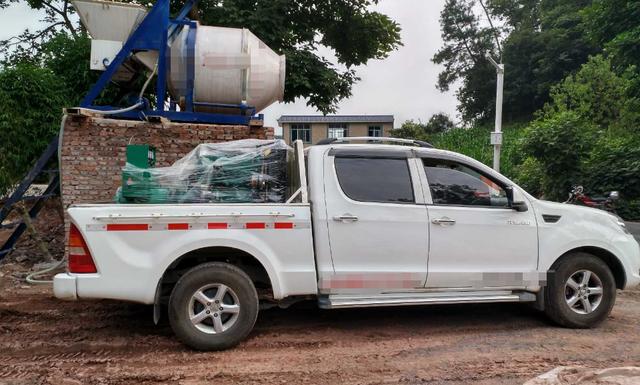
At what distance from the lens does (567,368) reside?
3.83m

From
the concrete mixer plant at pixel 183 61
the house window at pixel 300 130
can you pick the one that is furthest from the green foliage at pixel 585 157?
the house window at pixel 300 130

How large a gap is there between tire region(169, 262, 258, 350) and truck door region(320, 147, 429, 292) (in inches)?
29.3

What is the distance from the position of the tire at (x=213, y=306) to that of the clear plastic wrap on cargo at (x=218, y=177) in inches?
28.4

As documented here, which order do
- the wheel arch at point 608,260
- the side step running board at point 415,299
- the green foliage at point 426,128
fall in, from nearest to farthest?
the side step running board at point 415,299 < the wheel arch at point 608,260 < the green foliage at point 426,128

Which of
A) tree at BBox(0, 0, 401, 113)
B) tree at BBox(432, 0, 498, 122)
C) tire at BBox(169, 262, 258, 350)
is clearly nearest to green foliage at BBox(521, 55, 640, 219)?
tree at BBox(0, 0, 401, 113)

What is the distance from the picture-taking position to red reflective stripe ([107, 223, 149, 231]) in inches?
160

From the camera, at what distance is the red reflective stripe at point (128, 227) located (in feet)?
13.4

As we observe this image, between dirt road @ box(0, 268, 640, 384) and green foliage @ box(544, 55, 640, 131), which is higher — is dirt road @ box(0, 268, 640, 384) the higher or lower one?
the lower one

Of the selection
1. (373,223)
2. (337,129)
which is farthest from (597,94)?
(337,129)

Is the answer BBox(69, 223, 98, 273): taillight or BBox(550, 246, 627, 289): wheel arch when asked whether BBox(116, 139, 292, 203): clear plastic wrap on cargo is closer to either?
BBox(69, 223, 98, 273): taillight

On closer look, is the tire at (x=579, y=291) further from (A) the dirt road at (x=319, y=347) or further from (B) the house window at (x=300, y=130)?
(B) the house window at (x=300, y=130)

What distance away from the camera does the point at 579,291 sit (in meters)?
4.93

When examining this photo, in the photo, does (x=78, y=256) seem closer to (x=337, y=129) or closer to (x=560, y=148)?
(x=560, y=148)

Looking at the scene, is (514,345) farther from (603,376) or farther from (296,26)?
(296,26)
